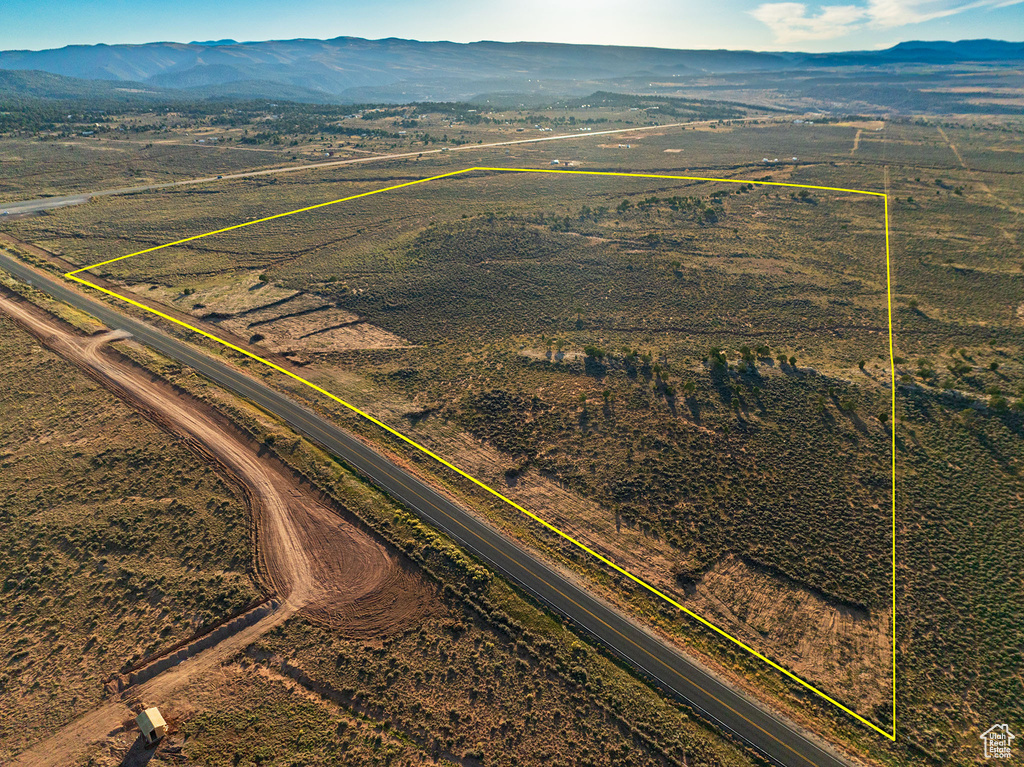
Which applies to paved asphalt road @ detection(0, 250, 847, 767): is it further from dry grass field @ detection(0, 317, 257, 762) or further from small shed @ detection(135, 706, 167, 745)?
small shed @ detection(135, 706, 167, 745)

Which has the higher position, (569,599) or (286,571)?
(286,571)

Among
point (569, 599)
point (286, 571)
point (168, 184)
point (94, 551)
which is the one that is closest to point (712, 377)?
point (569, 599)

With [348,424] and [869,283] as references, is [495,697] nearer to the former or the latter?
[348,424]

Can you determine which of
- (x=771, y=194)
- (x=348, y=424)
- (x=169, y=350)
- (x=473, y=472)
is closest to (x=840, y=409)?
(x=473, y=472)

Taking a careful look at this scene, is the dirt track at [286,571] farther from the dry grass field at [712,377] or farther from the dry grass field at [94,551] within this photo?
the dry grass field at [712,377]
